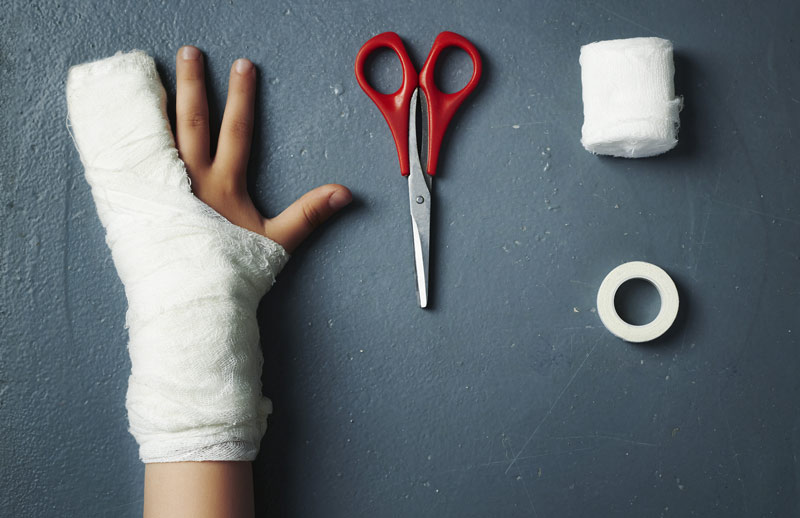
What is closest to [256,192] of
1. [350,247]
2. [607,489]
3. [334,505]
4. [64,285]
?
[350,247]

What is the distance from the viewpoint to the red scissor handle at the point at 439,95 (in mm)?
770

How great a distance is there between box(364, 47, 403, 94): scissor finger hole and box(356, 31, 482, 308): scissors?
14 mm

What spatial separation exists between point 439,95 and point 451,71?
4 cm

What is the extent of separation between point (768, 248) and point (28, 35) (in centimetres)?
92

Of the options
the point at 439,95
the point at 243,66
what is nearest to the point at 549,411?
the point at 439,95

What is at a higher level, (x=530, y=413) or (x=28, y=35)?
(x=28, y=35)

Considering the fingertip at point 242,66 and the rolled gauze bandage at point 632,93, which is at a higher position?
the fingertip at point 242,66

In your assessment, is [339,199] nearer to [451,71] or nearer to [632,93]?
[451,71]

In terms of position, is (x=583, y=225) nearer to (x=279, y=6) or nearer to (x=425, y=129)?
(x=425, y=129)

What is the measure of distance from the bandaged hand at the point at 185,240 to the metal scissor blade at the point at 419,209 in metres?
0.08

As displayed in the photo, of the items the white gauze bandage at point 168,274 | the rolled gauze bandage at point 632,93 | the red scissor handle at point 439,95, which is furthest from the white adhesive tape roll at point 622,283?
the white gauze bandage at point 168,274

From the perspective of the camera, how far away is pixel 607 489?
0.79 meters

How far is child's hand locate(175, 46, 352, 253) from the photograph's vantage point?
751 millimetres

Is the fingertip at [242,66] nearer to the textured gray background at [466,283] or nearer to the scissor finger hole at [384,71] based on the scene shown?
the textured gray background at [466,283]
